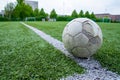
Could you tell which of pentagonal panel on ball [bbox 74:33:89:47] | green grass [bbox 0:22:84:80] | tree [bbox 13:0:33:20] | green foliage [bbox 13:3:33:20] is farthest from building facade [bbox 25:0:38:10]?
pentagonal panel on ball [bbox 74:33:89:47]

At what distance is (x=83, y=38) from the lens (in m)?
4.16

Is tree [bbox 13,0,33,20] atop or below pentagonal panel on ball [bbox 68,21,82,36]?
atop

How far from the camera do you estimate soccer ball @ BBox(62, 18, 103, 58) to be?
4176 mm

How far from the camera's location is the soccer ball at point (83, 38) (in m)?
4.18

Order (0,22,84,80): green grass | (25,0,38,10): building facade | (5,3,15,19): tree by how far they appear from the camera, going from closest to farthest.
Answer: (0,22,84,80): green grass, (5,3,15,19): tree, (25,0,38,10): building facade

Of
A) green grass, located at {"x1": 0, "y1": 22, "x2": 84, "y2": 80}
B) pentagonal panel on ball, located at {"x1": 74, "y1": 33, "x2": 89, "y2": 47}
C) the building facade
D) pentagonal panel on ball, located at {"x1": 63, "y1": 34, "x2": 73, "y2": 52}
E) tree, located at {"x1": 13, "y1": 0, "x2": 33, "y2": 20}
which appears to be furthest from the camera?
the building facade

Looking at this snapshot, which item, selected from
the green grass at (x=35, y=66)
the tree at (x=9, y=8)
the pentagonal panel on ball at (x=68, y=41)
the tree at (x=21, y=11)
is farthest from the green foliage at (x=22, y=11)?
the pentagonal panel on ball at (x=68, y=41)

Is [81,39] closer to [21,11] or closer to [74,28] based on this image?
[74,28]

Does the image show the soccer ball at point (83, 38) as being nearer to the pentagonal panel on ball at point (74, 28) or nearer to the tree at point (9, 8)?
the pentagonal panel on ball at point (74, 28)

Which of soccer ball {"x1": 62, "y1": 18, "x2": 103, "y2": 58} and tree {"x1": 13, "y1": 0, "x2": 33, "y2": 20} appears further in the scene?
tree {"x1": 13, "y1": 0, "x2": 33, "y2": 20}

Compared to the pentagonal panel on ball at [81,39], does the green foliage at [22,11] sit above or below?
above

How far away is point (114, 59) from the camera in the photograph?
14.7 ft

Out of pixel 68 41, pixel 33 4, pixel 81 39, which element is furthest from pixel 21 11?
pixel 33 4

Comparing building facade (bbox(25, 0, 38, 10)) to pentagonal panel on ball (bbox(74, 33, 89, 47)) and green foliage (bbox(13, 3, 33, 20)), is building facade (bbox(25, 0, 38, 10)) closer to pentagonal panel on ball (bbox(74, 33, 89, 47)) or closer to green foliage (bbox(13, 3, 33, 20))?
green foliage (bbox(13, 3, 33, 20))
